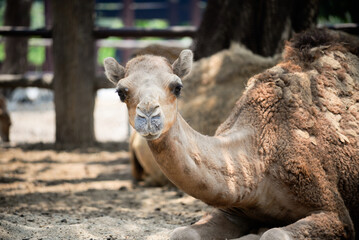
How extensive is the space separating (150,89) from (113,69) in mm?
557

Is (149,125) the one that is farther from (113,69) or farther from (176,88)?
(113,69)

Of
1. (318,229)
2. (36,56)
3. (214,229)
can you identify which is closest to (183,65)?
(214,229)

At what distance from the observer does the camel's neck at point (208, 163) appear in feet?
10.3

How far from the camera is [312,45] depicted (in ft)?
14.5

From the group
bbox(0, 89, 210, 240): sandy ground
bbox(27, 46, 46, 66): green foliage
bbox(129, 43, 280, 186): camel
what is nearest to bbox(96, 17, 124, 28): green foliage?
bbox(27, 46, 46, 66): green foliage

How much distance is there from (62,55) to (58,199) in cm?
351

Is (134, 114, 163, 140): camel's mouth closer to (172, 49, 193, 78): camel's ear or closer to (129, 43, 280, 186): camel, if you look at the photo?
(172, 49, 193, 78): camel's ear

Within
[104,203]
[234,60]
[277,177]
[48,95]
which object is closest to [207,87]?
[234,60]

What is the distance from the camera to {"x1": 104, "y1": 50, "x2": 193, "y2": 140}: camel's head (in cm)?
289

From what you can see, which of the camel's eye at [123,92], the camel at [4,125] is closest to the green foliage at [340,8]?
the camel's eye at [123,92]

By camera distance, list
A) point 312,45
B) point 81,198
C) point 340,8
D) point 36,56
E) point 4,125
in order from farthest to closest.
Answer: point 36,56
point 4,125
point 340,8
point 81,198
point 312,45

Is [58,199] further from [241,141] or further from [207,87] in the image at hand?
[241,141]

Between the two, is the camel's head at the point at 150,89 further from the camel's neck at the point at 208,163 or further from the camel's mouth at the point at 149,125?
the camel's neck at the point at 208,163

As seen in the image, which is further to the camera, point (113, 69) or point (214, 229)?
point (214, 229)
